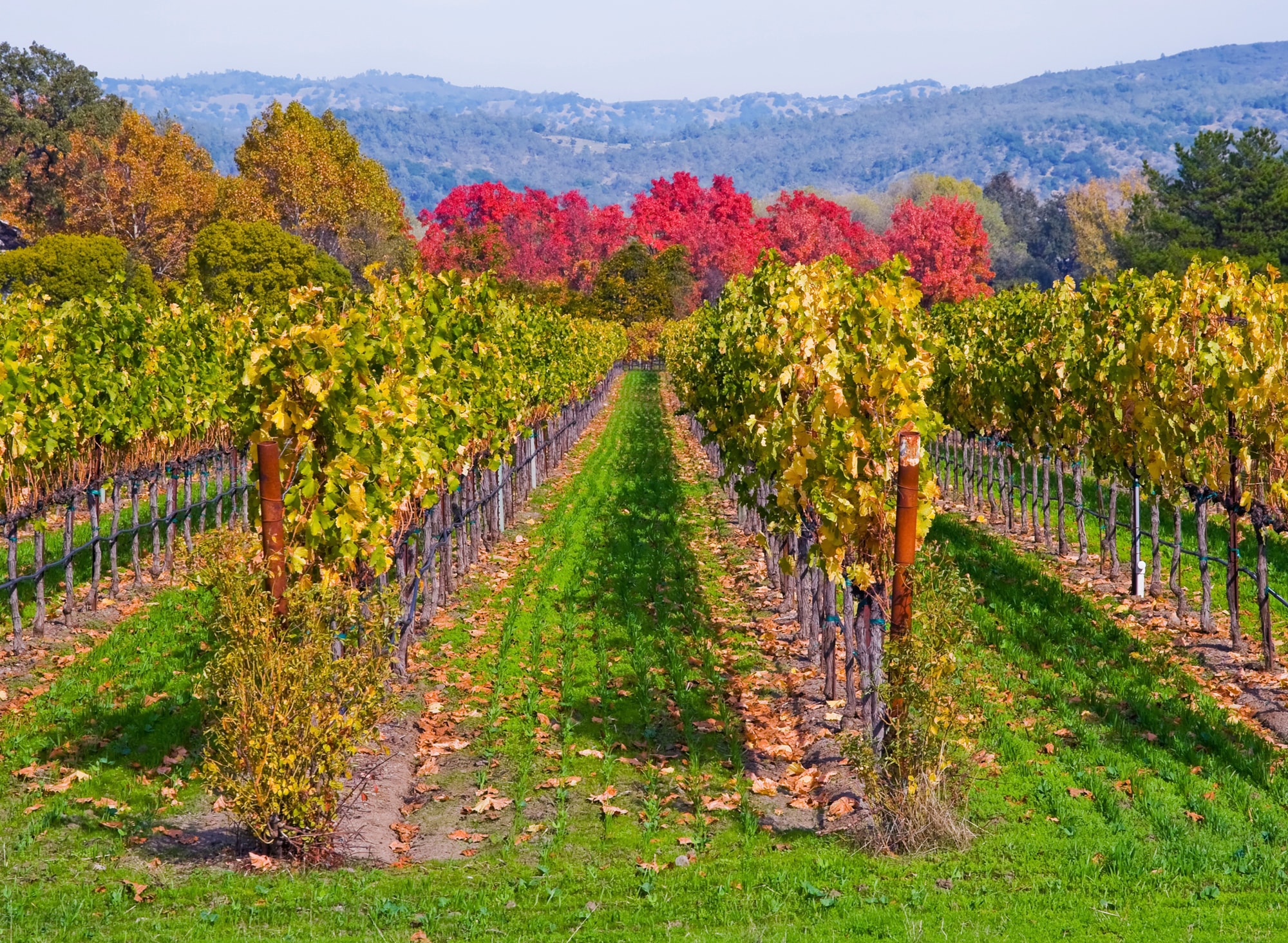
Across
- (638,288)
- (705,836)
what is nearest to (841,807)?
(705,836)

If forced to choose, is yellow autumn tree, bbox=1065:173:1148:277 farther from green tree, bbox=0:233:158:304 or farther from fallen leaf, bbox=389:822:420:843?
fallen leaf, bbox=389:822:420:843

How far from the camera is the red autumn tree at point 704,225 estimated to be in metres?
94.5

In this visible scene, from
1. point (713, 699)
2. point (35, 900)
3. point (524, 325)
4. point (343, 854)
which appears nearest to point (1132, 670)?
point (713, 699)

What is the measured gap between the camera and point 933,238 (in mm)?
83312

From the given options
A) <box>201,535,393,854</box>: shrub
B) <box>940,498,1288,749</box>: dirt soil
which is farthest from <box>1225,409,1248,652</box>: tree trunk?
<box>201,535,393,854</box>: shrub

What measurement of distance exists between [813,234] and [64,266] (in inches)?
2370

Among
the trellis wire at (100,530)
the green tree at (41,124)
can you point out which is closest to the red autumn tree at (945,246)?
the green tree at (41,124)

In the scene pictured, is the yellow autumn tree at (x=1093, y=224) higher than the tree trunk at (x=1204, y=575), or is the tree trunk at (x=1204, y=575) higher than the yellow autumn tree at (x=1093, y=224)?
the yellow autumn tree at (x=1093, y=224)

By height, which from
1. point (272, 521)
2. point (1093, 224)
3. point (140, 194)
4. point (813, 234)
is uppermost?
point (1093, 224)

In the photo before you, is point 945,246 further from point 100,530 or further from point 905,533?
point 905,533

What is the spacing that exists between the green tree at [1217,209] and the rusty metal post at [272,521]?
4909 cm

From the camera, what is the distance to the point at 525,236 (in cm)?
9481

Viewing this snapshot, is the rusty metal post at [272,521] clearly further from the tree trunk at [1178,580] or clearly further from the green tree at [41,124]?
the green tree at [41,124]

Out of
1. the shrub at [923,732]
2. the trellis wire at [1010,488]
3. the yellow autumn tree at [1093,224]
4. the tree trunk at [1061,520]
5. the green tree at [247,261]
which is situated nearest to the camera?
the shrub at [923,732]
